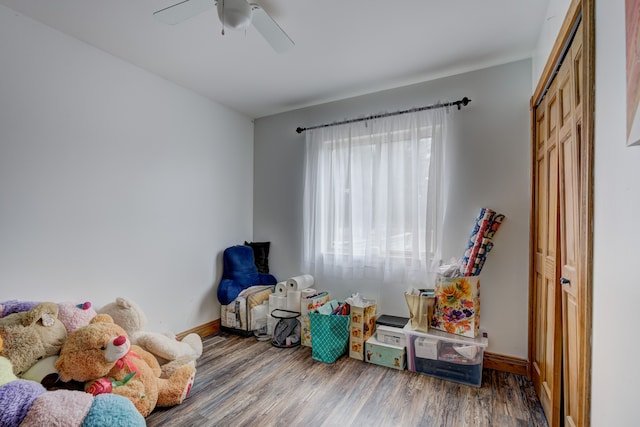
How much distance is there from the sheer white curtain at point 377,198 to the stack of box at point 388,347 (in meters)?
0.47

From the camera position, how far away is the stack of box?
2482 mm

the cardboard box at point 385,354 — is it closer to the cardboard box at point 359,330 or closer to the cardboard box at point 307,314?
the cardboard box at point 359,330

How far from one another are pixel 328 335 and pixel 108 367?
1.56 m

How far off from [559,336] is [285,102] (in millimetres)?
3108

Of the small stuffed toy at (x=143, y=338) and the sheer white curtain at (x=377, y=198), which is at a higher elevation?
the sheer white curtain at (x=377, y=198)

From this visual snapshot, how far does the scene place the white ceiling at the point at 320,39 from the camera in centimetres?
188

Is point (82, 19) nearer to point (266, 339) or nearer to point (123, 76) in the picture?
point (123, 76)

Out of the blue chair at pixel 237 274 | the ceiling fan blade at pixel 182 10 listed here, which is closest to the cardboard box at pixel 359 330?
the blue chair at pixel 237 274

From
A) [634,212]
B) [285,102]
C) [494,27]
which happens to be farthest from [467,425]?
[285,102]

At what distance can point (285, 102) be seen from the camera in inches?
134

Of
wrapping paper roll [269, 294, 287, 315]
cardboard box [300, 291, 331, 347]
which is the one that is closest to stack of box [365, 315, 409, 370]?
cardboard box [300, 291, 331, 347]

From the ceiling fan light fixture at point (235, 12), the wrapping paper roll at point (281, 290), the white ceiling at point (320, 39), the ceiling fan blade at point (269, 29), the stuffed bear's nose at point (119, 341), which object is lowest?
the wrapping paper roll at point (281, 290)

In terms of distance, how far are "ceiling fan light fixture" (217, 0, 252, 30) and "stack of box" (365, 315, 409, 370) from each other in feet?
7.98

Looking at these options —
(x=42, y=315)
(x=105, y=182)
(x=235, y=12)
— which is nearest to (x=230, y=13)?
(x=235, y=12)
